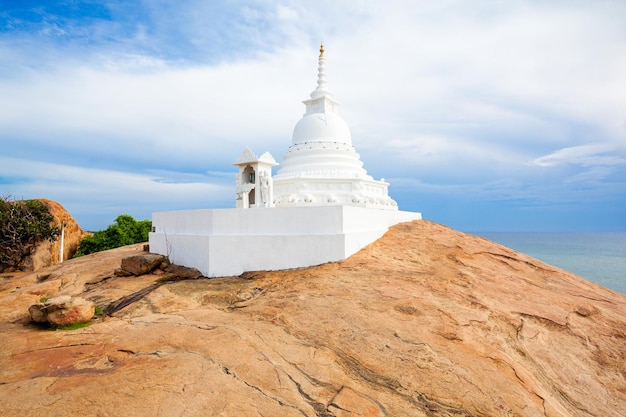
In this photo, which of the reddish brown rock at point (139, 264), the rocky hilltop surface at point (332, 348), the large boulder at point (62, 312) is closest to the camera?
the rocky hilltop surface at point (332, 348)

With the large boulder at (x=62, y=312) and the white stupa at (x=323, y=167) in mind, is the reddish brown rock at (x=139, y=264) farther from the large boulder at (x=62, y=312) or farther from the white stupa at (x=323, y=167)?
the white stupa at (x=323, y=167)

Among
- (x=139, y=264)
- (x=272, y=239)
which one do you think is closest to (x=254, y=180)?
(x=272, y=239)

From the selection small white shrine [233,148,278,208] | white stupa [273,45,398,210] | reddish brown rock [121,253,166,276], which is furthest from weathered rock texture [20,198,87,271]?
small white shrine [233,148,278,208]

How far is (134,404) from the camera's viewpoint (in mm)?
5742

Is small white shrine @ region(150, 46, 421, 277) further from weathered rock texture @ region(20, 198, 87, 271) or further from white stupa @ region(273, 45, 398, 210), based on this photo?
weathered rock texture @ region(20, 198, 87, 271)

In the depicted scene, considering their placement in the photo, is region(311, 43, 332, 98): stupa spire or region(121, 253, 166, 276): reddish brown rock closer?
region(121, 253, 166, 276): reddish brown rock

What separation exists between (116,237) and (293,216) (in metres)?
19.1

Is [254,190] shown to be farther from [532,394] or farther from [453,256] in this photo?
[532,394]

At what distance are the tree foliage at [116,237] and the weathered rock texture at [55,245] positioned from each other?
2.28ft

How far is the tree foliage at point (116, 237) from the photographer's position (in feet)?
88.4

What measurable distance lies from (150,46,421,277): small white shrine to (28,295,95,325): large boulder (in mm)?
4419

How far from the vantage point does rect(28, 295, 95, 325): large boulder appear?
880 cm

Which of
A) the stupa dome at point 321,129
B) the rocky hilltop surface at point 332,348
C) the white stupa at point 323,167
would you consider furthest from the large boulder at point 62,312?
the stupa dome at point 321,129

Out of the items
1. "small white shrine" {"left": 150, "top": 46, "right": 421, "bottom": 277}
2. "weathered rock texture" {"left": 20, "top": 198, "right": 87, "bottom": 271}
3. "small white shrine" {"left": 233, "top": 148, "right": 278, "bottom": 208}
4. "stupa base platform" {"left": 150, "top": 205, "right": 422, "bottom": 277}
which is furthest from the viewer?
"weathered rock texture" {"left": 20, "top": 198, "right": 87, "bottom": 271}
